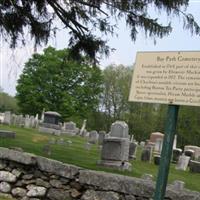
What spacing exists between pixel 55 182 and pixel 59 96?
157 feet

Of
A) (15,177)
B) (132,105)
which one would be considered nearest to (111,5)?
(15,177)

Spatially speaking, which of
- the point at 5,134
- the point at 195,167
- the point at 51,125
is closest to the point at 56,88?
the point at 51,125

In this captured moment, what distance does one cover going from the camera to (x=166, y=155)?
5.44 meters

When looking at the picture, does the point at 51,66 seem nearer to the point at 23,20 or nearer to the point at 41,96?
the point at 41,96

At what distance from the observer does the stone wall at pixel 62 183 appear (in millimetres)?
6891

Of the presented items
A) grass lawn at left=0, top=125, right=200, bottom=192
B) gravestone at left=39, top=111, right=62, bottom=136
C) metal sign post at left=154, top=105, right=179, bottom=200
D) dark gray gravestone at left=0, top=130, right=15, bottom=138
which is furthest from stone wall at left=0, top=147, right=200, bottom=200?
gravestone at left=39, top=111, right=62, bottom=136

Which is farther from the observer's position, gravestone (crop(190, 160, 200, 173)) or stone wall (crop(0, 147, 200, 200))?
gravestone (crop(190, 160, 200, 173))

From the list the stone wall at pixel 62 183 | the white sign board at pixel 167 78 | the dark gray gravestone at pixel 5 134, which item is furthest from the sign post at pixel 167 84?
the dark gray gravestone at pixel 5 134

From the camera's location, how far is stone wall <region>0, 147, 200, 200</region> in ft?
22.6

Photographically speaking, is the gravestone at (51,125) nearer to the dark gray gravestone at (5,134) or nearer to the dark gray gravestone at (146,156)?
the dark gray gravestone at (146,156)

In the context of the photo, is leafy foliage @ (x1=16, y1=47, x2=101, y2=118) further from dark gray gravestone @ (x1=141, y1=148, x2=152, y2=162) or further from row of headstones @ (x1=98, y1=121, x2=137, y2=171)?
row of headstones @ (x1=98, y1=121, x2=137, y2=171)

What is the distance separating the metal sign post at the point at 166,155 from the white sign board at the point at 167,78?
0.20 meters

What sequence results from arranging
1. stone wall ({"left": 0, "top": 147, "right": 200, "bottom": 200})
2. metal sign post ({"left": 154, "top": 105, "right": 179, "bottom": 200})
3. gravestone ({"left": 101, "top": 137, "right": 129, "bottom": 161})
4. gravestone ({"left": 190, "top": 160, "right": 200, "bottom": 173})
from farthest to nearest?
1. gravestone ({"left": 190, "top": 160, "right": 200, "bottom": 173})
2. gravestone ({"left": 101, "top": 137, "right": 129, "bottom": 161})
3. stone wall ({"left": 0, "top": 147, "right": 200, "bottom": 200})
4. metal sign post ({"left": 154, "top": 105, "right": 179, "bottom": 200})

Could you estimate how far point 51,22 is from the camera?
11.2 metres
